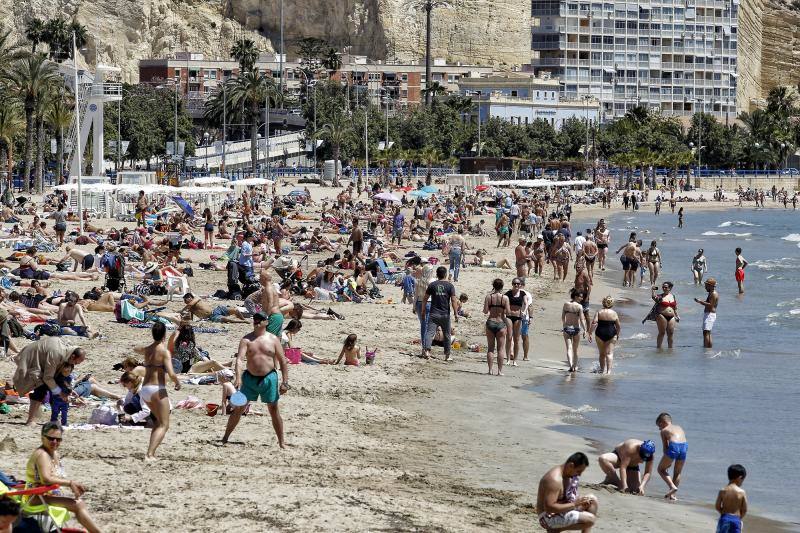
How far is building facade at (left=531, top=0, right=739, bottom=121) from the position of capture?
118375mm

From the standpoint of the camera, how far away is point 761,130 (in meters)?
106

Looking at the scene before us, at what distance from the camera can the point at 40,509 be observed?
775 centimetres

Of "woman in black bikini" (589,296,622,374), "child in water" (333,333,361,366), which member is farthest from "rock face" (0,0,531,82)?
"child in water" (333,333,361,366)

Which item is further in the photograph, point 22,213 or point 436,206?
point 436,206

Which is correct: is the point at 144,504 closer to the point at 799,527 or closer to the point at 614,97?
the point at 799,527

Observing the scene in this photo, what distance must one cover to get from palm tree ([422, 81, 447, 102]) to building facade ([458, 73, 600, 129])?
2.14 m

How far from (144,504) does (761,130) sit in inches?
4022

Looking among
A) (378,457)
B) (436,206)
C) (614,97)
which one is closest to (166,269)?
(378,457)

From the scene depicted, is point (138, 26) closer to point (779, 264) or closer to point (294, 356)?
point (779, 264)

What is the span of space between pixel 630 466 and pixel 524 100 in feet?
322

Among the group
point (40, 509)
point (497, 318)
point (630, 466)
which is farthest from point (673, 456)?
point (40, 509)

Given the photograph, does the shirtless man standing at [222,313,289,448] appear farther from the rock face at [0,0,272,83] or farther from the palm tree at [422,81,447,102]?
the rock face at [0,0,272,83]

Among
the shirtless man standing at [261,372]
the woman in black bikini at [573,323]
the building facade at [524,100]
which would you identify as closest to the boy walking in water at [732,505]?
the shirtless man standing at [261,372]

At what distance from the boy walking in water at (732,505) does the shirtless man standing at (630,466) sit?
6.27ft
